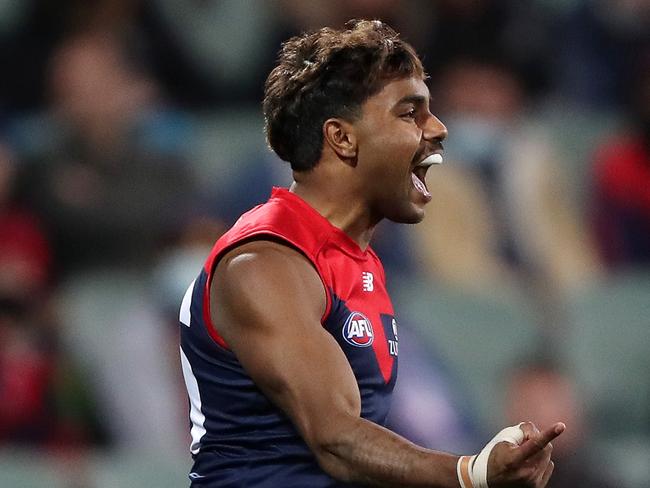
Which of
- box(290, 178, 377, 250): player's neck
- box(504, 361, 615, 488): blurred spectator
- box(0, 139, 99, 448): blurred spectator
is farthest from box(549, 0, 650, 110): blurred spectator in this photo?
box(290, 178, 377, 250): player's neck

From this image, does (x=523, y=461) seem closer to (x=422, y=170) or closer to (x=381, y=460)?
(x=381, y=460)

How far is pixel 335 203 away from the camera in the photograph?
10.9 ft

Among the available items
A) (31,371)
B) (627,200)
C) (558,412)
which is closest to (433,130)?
(31,371)

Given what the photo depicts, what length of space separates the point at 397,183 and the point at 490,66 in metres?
4.60

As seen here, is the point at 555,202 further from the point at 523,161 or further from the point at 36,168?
the point at 36,168

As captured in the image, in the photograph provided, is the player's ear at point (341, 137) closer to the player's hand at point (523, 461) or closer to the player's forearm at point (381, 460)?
the player's forearm at point (381, 460)

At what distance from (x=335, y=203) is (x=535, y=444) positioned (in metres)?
0.99

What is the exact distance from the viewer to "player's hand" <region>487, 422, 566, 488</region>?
258 cm

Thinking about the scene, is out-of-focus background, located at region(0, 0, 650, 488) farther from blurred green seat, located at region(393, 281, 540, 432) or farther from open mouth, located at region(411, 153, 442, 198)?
open mouth, located at region(411, 153, 442, 198)

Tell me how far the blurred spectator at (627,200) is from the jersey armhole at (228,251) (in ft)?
15.0

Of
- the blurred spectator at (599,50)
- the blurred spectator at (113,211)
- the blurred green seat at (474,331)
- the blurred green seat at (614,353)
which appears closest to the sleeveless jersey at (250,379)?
the blurred spectator at (113,211)

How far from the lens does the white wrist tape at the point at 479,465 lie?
104 inches

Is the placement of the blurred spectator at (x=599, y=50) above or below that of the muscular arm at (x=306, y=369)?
above

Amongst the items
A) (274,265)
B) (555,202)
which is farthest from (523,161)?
(274,265)
